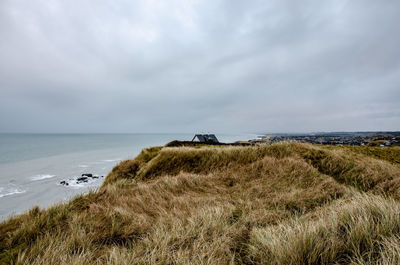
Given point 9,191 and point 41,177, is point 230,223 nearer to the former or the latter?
point 9,191

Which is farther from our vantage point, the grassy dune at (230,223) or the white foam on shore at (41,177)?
the white foam on shore at (41,177)

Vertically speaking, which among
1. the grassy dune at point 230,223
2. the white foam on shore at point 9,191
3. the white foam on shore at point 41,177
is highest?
the grassy dune at point 230,223

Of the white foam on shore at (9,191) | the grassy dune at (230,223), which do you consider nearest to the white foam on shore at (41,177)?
the white foam on shore at (9,191)

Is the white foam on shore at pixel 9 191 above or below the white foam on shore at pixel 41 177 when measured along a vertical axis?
below

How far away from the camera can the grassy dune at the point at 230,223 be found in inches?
63.5

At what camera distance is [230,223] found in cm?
247

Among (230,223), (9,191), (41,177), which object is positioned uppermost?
(230,223)

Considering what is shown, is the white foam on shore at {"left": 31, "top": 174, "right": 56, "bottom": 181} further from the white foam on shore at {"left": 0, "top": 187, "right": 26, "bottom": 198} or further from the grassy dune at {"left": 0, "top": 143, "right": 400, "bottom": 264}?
the grassy dune at {"left": 0, "top": 143, "right": 400, "bottom": 264}

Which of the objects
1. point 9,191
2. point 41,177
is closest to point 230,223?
point 9,191

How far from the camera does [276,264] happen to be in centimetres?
150

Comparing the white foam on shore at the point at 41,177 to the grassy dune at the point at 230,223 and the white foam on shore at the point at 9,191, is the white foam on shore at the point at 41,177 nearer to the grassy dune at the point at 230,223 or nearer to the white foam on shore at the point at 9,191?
the white foam on shore at the point at 9,191

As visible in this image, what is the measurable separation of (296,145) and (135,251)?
6.82 meters

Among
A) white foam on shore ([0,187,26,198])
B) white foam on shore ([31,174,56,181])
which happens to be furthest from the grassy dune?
white foam on shore ([31,174,56,181])

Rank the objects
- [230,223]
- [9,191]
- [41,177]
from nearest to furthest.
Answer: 1. [230,223]
2. [9,191]
3. [41,177]
